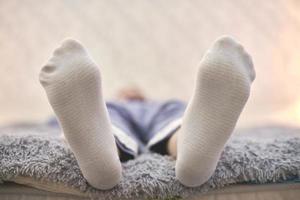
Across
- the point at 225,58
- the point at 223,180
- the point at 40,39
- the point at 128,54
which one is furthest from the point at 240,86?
the point at 40,39

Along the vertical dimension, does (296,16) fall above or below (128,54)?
above

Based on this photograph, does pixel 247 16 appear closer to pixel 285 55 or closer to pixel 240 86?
pixel 285 55

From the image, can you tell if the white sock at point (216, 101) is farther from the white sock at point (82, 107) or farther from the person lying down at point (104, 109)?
the white sock at point (82, 107)

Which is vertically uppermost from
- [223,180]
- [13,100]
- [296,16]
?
[296,16]

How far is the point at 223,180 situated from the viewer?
2.01 feet

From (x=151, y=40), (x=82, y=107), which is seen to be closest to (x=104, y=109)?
(x=82, y=107)

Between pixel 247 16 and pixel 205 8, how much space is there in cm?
17

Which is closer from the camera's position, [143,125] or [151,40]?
[143,125]

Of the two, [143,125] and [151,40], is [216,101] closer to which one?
[143,125]

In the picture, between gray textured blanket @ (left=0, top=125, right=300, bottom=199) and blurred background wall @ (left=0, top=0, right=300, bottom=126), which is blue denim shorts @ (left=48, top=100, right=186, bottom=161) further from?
blurred background wall @ (left=0, top=0, right=300, bottom=126)

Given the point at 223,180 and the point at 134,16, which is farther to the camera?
the point at 134,16

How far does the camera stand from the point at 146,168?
24.8 inches

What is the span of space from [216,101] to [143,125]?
41 centimetres

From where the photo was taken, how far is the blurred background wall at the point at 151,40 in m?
1.47
